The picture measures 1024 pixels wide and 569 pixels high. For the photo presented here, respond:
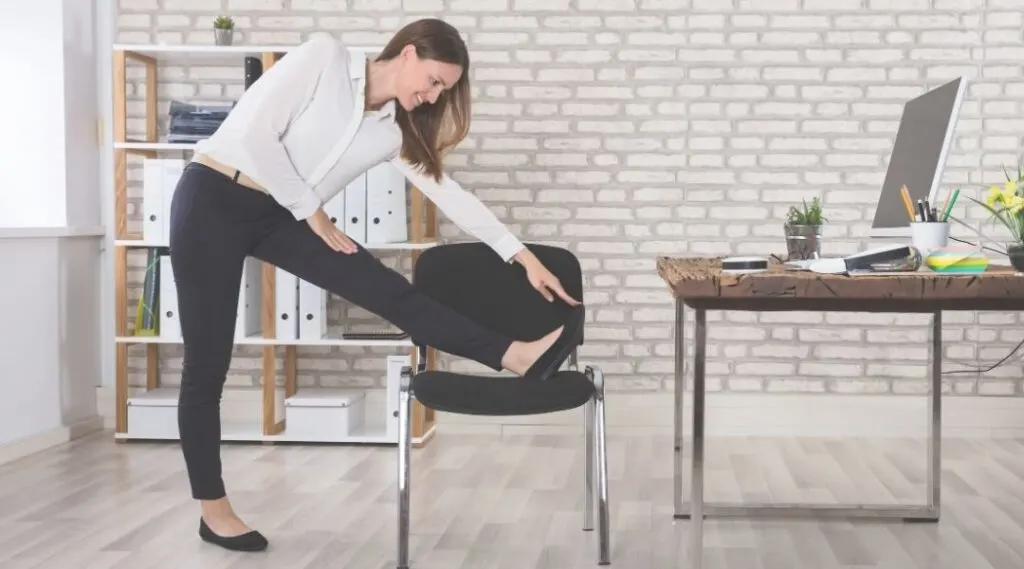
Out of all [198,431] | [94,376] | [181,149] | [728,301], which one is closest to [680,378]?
[728,301]

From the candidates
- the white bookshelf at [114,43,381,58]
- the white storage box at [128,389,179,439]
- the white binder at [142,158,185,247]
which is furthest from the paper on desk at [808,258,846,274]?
the white storage box at [128,389,179,439]

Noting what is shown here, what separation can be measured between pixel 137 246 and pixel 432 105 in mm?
1900

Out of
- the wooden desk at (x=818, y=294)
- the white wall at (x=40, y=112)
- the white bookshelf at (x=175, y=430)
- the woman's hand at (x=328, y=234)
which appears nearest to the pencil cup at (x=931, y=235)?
the wooden desk at (x=818, y=294)

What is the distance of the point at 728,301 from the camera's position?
2.11 metres

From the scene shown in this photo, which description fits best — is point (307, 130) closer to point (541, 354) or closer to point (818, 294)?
point (541, 354)

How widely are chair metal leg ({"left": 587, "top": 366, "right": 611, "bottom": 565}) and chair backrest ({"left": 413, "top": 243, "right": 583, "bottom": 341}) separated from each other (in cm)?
27

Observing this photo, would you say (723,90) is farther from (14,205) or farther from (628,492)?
(14,205)

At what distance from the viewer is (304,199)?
2.51 metres

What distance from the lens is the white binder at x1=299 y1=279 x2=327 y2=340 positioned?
13.1 ft

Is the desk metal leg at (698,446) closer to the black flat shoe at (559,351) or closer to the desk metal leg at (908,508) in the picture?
the black flat shoe at (559,351)

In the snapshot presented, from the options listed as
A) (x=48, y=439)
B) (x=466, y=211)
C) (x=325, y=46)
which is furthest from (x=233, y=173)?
(x=48, y=439)

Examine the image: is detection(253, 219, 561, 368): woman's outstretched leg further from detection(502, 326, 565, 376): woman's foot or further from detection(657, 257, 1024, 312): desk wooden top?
detection(657, 257, 1024, 312): desk wooden top

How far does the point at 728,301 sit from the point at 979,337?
2470 millimetres

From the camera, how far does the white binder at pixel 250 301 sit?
158 inches
